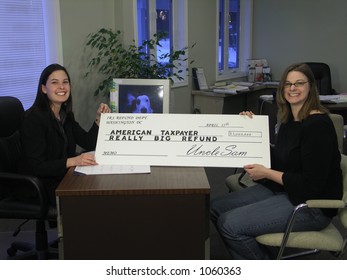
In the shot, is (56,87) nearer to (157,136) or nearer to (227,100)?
(157,136)

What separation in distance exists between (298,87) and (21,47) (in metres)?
2.42

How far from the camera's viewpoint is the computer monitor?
2.26 meters

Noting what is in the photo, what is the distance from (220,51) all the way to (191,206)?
14.4ft

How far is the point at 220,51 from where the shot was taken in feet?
18.9

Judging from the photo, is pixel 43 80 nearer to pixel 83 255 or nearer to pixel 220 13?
pixel 83 255

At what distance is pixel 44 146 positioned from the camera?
205cm

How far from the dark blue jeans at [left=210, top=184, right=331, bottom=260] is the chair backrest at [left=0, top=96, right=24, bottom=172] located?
1.15m

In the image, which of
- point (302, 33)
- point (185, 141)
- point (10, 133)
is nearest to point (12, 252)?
point (10, 133)

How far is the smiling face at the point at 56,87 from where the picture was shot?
2.11 metres

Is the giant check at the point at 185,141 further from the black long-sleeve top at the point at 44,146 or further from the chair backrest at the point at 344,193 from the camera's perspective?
the chair backrest at the point at 344,193

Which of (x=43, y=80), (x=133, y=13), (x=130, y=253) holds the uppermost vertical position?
(x=133, y=13)
